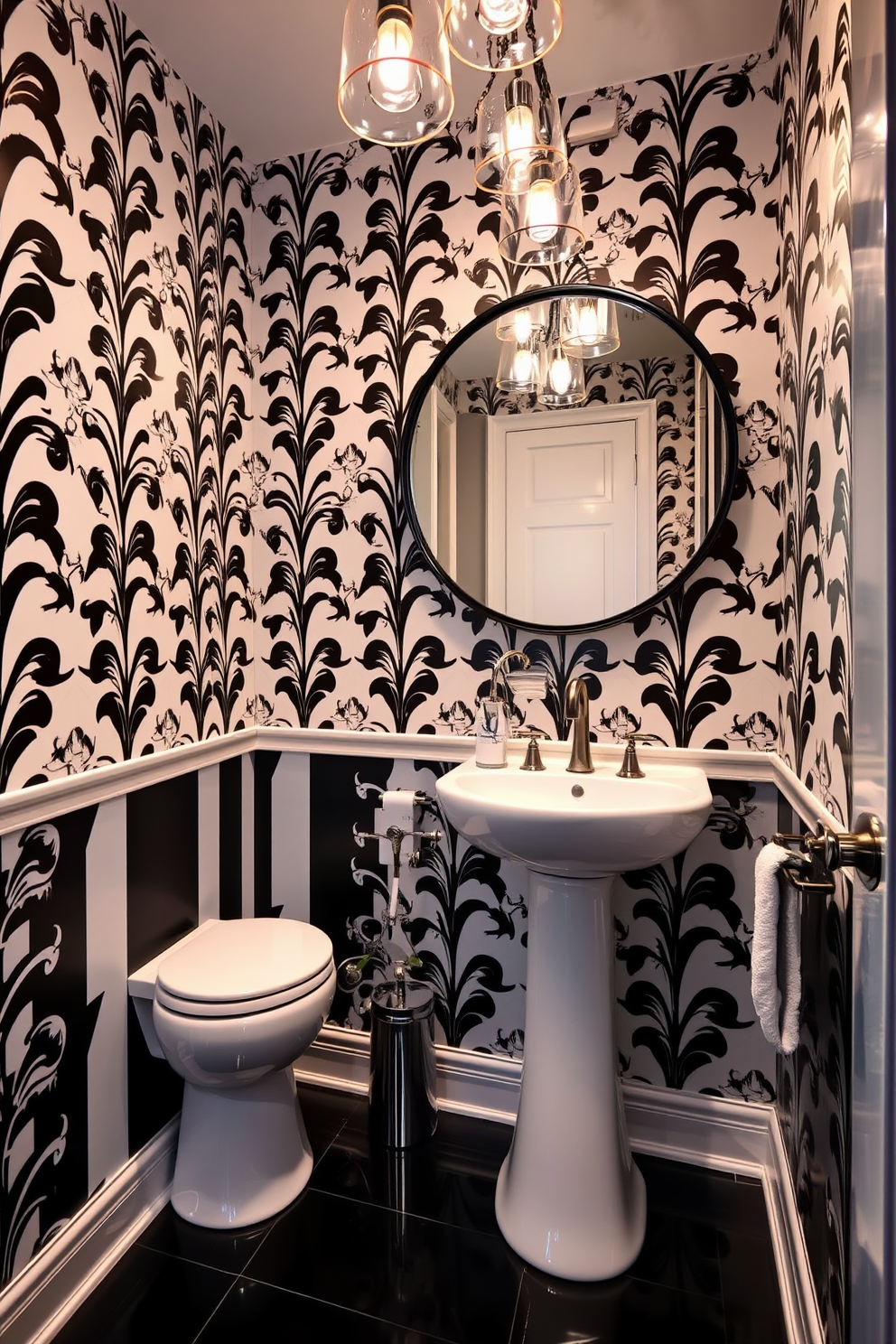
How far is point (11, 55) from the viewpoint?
126cm

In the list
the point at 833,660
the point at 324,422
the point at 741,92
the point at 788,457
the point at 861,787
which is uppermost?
the point at 741,92

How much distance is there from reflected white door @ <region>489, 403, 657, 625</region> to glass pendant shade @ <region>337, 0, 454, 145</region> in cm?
78

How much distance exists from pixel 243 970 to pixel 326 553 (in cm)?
106

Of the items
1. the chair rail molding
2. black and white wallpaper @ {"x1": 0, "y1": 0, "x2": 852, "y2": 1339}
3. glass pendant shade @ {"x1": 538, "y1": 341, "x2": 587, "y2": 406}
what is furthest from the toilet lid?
glass pendant shade @ {"x1": 538, "y1": 341, "x2": 587, "y2": 406}

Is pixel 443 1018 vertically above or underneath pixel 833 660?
underneath

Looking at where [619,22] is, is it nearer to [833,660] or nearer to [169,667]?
[833,660]

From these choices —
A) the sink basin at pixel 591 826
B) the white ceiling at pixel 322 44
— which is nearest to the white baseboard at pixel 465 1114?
A: the sink basin at pixel 591 826

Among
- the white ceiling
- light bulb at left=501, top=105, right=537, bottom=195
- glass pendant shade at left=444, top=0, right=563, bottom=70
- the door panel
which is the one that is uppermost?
the white ceiling

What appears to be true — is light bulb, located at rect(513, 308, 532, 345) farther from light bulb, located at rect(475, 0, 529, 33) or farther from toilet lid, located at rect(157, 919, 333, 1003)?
toilet lid, located at rect(157, 919, 333, 1003)

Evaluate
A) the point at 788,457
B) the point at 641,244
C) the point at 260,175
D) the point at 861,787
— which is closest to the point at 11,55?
the point at 260,175

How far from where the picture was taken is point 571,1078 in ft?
4.76

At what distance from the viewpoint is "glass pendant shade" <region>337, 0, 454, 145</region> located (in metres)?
1.00

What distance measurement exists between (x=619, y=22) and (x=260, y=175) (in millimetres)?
996

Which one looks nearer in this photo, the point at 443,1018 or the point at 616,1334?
the point at 616,1334
